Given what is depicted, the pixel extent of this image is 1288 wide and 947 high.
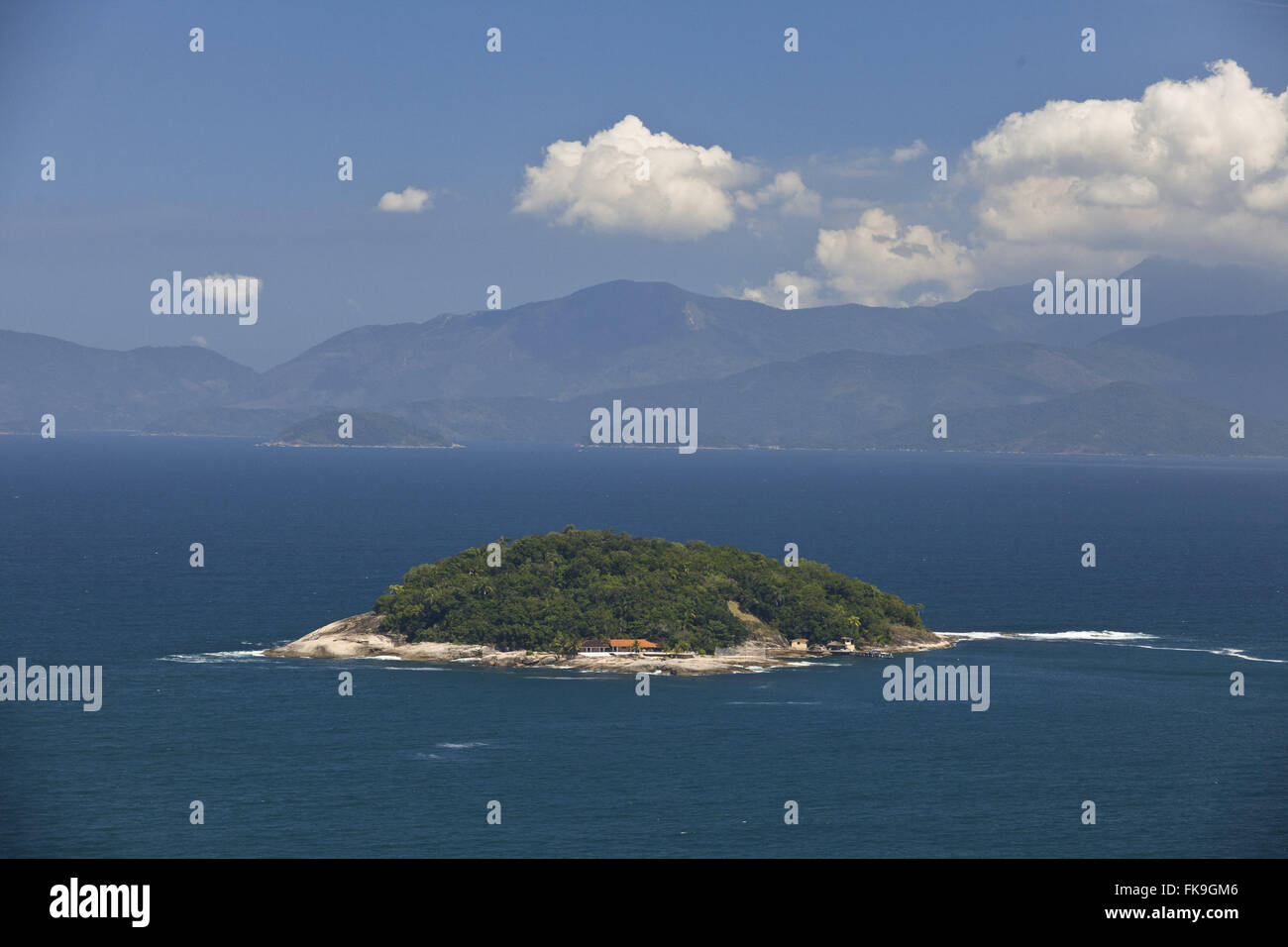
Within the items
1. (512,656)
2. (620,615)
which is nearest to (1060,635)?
(620,615)

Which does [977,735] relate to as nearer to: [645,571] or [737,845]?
[737,845]

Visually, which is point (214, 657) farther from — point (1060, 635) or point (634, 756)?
point (1060, 635)

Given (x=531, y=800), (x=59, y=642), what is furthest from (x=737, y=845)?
(x=59, y=642)

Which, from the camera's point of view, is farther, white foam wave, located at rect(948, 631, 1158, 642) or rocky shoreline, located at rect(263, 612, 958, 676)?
white foam wave, located at rect(948, 631, 1158, 642)

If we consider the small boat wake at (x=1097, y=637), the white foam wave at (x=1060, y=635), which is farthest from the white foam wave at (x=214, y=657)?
the white foam wave at (x=1060, y=635)

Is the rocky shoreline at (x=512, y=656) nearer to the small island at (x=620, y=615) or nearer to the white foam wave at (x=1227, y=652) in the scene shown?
the small island at (x=620, y=615)

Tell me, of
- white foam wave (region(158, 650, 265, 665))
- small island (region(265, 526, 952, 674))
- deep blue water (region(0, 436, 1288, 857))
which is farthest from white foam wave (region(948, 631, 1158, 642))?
white foam wave (region(158, 650, 265, 665))

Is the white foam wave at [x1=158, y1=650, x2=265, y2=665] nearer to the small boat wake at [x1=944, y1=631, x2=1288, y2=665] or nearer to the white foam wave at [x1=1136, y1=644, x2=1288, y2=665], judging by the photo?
the small boat wake at [x1=944, y1=631, x2=1288, y2=665]
